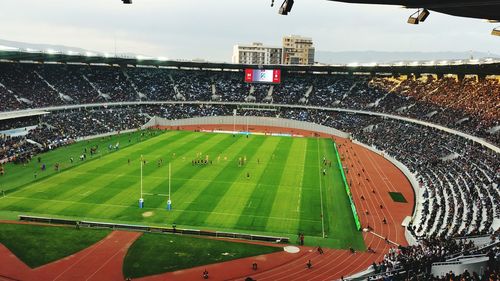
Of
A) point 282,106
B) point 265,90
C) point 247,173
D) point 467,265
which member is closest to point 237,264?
point 467,265

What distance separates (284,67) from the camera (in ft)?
355

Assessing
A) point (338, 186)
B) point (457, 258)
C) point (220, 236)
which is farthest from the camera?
point (338, 186)

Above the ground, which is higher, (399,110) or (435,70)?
(435,70)

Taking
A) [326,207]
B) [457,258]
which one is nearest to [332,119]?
[326,207]

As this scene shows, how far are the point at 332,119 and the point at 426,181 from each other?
49167 mm

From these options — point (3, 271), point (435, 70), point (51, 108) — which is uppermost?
point (435, 70)

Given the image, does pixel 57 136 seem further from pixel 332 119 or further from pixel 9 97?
pixel 332 119

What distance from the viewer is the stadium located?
2809 cm

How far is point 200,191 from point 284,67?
70248mm

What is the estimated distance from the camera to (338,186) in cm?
4834

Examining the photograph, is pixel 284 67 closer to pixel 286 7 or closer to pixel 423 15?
pixel 423 15

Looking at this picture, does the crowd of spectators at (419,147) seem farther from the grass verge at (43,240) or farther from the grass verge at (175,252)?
the grass verge at (43,240)

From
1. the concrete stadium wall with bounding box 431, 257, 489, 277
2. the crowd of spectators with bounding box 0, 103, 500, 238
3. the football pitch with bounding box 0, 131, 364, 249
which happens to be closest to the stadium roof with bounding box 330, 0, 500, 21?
the concrete stadium wall with bounding box 431, 257, 489, 277

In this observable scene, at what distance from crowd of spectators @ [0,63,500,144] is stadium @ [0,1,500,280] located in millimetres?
448
